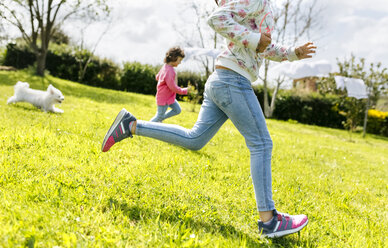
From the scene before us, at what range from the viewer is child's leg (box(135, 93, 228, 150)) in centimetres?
246

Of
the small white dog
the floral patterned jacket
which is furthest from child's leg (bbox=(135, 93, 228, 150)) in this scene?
the small white dog

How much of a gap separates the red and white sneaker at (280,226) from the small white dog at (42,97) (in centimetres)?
558

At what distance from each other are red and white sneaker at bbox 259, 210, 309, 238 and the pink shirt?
331 cm

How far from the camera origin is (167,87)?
18.1ft

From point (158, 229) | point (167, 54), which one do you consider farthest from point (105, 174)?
point (167, 54)

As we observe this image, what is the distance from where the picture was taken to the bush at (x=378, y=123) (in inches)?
816

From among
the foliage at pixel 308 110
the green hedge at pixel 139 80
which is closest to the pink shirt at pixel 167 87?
the green hedge at pixel 139 80

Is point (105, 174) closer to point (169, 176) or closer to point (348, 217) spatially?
point (169, 176)

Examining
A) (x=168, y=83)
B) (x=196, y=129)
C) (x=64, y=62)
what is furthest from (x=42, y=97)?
(x=64, y=62)

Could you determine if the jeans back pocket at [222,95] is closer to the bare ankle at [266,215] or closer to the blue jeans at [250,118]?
the blue jeans at [250,118]

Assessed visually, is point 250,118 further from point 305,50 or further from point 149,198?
point 149,198

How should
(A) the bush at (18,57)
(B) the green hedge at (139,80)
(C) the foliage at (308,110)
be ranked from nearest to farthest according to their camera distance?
(A) the bush at (18,57)
(B) the green hedge at (139,80)
(C) the foliage at (308,110)

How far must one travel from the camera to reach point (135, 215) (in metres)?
2.35

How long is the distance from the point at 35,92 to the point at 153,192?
17.1 ft
